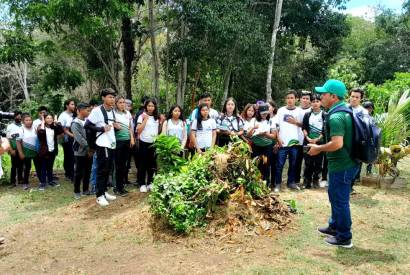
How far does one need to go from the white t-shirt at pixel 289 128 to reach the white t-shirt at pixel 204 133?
1316 millimetres

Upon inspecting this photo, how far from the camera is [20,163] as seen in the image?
8.37m

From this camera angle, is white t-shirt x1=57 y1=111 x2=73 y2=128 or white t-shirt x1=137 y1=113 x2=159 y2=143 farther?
white t-shirt x1=57 y1=111 x2=73 y2=128

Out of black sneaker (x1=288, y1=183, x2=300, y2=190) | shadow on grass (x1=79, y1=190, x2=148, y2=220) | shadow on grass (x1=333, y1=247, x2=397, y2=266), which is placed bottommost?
shadow on grass (x1=79, y1=190, x2=148, y2=220)

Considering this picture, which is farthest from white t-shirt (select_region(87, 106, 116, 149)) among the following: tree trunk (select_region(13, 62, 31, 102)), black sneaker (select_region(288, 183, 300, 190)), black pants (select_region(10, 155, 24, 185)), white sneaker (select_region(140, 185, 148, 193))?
tree trunk (select_region(13, 62, 31, 102))

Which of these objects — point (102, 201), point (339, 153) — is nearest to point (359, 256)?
point (339, 153)

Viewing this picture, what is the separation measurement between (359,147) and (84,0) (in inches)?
254

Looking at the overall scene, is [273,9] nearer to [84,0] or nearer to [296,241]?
[84,0]

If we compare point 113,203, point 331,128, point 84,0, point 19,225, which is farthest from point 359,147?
point 84,0

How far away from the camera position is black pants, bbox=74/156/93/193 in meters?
7.26

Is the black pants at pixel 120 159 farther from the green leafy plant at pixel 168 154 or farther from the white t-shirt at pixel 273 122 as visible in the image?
the white t-shirt at pixel 273 122

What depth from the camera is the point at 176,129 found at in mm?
7129

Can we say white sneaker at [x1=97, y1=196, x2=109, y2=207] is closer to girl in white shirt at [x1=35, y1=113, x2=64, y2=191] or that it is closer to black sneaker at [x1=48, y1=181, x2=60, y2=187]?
girl in white shirt at [x1=35, y1=113, x2=64, y2=191]

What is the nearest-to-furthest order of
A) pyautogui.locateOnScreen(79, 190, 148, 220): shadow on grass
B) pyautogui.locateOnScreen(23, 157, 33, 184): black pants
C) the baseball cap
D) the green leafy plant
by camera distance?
the green leafy plant < pyautogui.locateOnScreen(79, 190, 148, 220): shadow on grass < the baseball cap < pyautogui.locateOnScreen(23, 157, 33, 184): black pants

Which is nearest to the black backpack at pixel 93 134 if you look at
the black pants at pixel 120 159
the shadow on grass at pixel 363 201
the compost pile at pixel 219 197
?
the black pants at pixel 120 159
